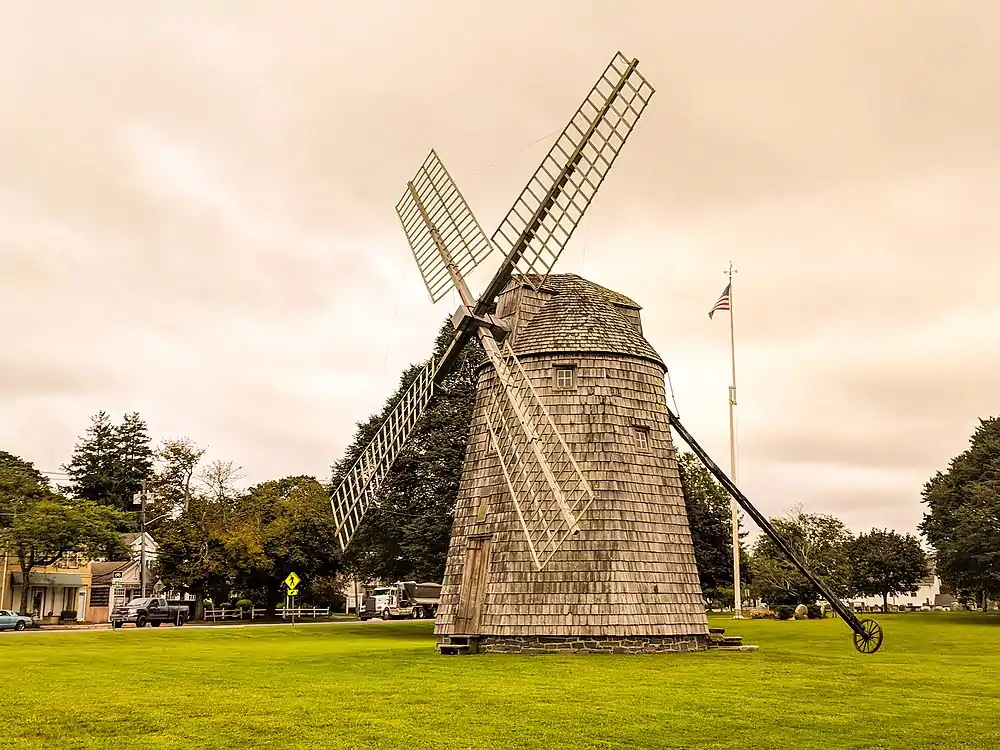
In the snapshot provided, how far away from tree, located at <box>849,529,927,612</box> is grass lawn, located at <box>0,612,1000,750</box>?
5346 cm

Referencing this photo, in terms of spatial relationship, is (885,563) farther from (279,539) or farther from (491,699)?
(491,699)

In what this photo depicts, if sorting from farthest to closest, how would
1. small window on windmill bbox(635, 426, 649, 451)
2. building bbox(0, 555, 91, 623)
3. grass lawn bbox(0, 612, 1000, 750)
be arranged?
building bbox(0, 555, 91, 623), small window on windmill bbox(635, 426, 649, 451), grass lawn bbox(0, 612, 1000, 750)

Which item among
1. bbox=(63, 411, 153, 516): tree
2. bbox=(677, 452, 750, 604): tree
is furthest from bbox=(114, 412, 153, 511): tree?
bbox=(677, 452, 750, 604): tree

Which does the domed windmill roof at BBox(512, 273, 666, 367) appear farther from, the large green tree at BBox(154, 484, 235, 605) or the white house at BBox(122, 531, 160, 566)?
the white house at BBox(122, 531, 160, 566)

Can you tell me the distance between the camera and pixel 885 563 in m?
75.2

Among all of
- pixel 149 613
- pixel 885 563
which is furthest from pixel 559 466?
pixel 885 563

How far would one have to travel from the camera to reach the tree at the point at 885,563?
7525 cm

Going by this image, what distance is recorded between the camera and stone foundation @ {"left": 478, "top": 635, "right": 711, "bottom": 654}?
22.5 metres

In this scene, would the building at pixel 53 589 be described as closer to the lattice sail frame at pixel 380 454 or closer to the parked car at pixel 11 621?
the parked car at pixel 11 621

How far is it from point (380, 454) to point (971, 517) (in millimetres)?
29434

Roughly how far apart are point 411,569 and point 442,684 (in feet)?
71.9

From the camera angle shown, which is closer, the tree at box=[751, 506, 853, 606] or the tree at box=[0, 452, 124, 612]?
the tree at box=[0, 452, 124, 612]

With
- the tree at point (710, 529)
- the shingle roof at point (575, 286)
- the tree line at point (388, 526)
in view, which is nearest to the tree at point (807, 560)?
the tree line at point (388, 526)

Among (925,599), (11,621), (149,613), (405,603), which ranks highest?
(149,613)
